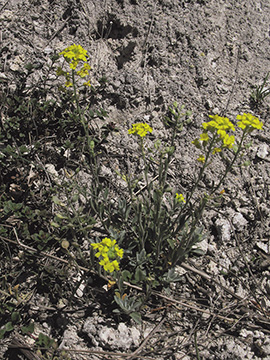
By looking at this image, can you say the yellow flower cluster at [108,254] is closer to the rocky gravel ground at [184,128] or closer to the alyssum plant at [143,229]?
the alyssum plant at [143,229]

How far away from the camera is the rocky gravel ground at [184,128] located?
6.95 feet

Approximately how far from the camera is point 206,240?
2.58m

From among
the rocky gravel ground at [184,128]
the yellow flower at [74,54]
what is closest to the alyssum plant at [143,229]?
the yellow flower at [74,54]

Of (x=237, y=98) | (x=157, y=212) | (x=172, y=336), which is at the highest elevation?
(x=237, y=98)

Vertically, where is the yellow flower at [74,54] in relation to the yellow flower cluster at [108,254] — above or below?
above

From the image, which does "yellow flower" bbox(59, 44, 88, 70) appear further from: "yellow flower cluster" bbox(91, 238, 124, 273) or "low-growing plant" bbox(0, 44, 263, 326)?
"yellow flower cluster" bbox(91, 238, 124, 273)

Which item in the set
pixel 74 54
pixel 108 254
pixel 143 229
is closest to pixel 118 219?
pixel 143 229

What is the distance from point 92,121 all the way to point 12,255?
138 centimetres

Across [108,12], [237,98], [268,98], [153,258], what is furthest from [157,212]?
[108,12]

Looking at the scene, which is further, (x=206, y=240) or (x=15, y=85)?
(x=15, y=85)

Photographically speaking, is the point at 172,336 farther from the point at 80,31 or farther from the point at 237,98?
the point at 80,31

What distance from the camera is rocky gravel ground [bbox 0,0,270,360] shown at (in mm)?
2117

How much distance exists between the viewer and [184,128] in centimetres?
304

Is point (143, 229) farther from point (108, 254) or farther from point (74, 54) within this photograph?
point (74, 54)
